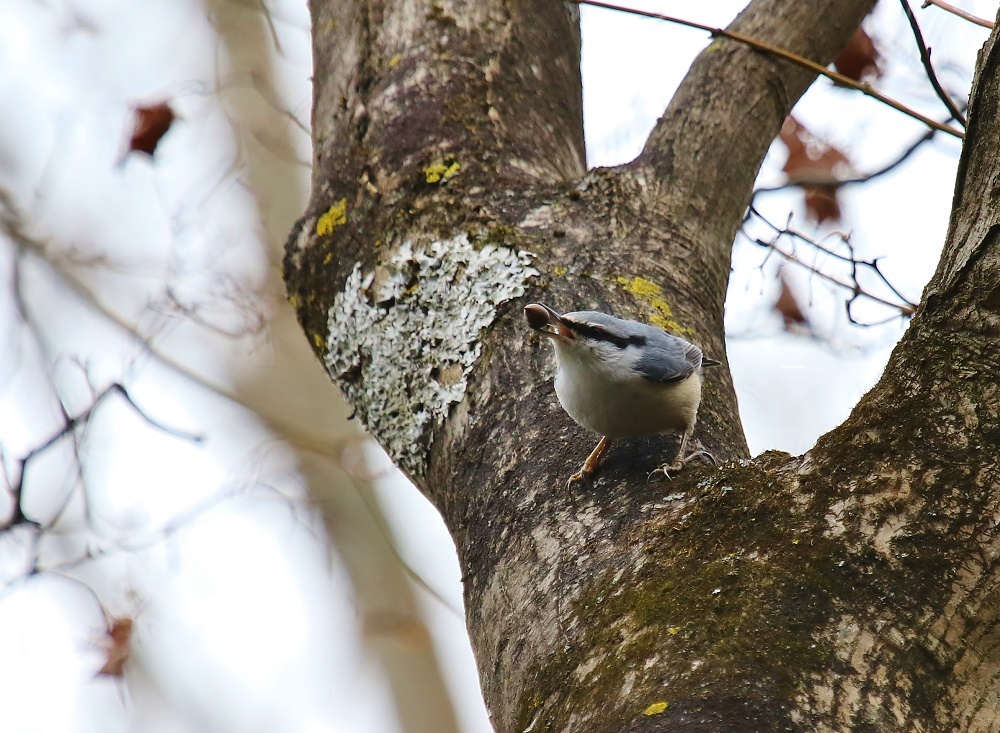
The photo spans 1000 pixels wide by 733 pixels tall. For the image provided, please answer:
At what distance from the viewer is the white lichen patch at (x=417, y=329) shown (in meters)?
2.14

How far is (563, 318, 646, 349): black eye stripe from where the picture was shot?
2.04 metres

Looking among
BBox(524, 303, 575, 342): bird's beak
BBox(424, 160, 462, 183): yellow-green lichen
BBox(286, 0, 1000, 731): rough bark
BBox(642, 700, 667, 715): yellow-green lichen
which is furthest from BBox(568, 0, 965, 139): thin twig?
BBox(642, 700, 667, 715): yellow-green lichen

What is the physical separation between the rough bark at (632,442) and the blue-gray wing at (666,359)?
83 millimetres

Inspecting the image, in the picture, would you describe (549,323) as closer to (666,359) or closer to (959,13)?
(666,359)

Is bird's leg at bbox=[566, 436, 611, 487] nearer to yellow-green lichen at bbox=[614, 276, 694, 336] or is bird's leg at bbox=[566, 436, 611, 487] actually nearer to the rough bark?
the rough bark

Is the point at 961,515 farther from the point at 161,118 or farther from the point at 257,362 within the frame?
the point at 257,362

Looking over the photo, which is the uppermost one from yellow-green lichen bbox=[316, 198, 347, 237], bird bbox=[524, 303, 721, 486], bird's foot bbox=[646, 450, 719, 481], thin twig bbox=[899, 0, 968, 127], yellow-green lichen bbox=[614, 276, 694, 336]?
yellow-green lichen bbox=[316, 198, 347, 237]

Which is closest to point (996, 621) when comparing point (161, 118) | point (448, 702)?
point (161, 118)

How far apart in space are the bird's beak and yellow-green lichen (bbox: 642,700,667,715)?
97 centimetres

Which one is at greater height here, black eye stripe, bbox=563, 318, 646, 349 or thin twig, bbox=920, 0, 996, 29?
thin twig, bbox=920, 0, 996, 29

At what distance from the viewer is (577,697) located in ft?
4.49

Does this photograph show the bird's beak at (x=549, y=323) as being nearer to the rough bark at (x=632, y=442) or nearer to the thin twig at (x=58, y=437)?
the rough bark at (x=632, y=442)

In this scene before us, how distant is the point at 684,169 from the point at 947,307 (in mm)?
1313

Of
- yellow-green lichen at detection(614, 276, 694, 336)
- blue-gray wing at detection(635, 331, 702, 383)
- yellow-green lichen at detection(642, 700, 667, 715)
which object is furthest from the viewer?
yellow-green lichen at detection(614, 276, 694, 336)
